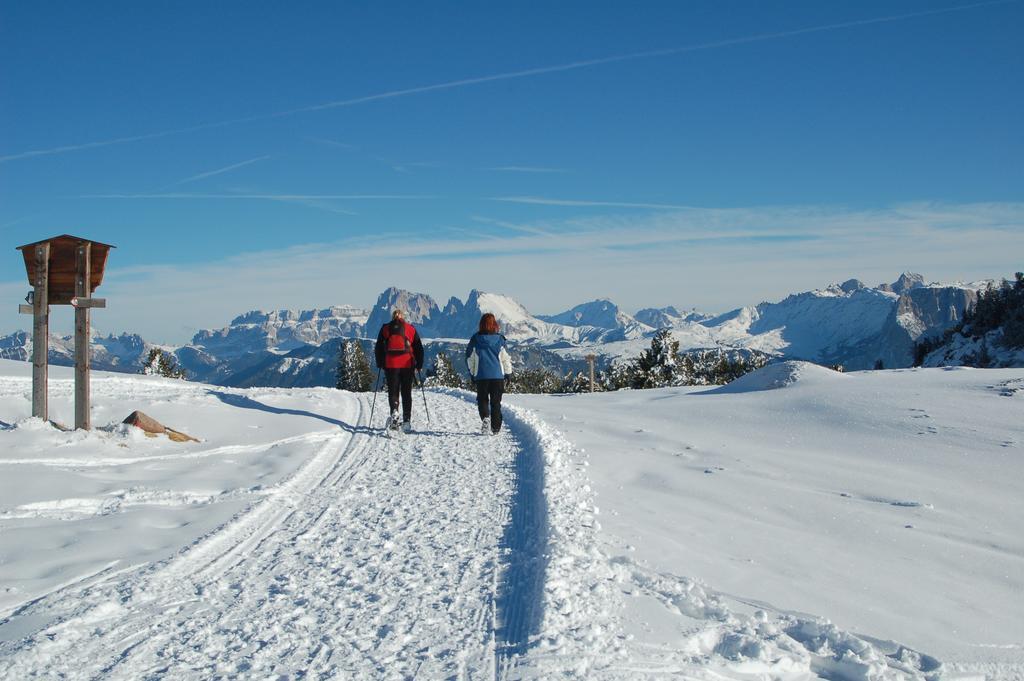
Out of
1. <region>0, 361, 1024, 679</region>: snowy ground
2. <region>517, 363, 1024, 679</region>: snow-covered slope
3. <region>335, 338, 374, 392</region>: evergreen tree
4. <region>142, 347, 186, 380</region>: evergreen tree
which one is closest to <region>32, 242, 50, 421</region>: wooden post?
<region>0, 361, 1024, 679</region>: snowy ground

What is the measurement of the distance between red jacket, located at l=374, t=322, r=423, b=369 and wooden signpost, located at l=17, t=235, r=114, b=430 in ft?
15.6

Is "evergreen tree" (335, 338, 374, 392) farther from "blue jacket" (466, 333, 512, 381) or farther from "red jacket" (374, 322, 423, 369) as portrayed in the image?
"blue jacket" (466, 333, 512, 381)

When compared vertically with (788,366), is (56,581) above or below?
below

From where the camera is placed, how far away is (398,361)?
1330cm

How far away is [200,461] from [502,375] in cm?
537

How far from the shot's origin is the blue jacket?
13.0 metres

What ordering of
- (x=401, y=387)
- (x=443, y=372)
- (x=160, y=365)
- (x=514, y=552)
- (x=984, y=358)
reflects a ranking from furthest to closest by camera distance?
(x=443, y=372), (x=984, y=358), (x=160, y=365), (x=401, y=387), (x=514, y=552)

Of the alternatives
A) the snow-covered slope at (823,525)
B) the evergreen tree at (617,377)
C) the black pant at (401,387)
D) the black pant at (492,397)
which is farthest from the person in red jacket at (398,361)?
the evergreen tree at (617,377)

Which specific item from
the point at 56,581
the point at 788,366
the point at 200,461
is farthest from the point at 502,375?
the point at 788,366

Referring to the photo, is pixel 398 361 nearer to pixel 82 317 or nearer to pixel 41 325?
pixel 82 317

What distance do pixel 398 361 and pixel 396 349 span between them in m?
0.27

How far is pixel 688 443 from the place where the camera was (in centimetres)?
1187

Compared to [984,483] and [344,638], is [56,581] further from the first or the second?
[984,483]

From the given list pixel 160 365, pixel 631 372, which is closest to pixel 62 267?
pixel 631 372
